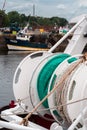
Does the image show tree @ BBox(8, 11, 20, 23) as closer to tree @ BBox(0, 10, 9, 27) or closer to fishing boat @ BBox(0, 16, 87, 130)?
tree @ BBox(0, 10, 9, 27)

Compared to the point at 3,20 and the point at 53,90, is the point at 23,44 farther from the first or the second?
the point at 53,90

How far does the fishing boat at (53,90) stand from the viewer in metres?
7.20

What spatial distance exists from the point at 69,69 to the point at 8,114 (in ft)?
4.97

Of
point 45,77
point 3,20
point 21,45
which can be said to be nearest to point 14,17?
point 3,20

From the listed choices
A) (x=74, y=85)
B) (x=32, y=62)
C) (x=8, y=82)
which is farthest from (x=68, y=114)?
(x=8, y=82)

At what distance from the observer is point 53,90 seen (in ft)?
23.7

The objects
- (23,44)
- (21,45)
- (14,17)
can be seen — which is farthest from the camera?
(14,17)

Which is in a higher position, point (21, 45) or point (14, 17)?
point (14, 17)

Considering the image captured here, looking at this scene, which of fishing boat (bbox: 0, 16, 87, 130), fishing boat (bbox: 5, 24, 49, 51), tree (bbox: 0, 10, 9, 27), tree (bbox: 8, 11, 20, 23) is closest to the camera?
fishing boat (bbox: 0, 16, 87, 130)

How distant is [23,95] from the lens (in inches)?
354

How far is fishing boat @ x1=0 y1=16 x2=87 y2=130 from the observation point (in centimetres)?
720

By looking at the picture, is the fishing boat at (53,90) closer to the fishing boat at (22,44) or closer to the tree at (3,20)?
the fishing boat at (22,44)

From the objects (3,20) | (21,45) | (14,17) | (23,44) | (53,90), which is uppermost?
(14,17)

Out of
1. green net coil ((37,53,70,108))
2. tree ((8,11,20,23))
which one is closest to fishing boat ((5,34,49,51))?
tree ((8,11,20,23))
